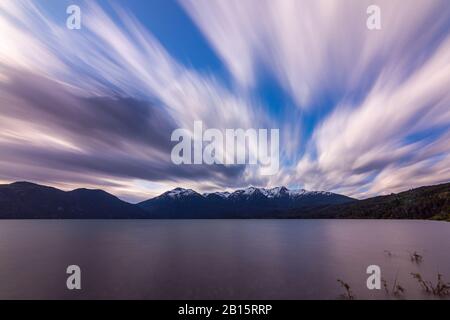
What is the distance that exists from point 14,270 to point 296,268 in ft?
160

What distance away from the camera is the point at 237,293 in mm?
27953

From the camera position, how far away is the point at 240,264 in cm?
4506

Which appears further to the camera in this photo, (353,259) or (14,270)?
(353,259)
